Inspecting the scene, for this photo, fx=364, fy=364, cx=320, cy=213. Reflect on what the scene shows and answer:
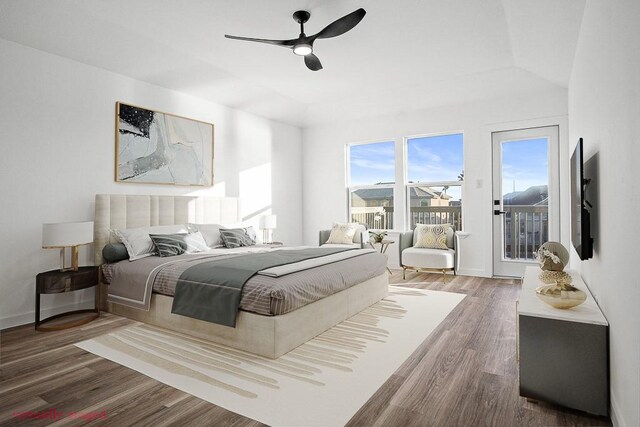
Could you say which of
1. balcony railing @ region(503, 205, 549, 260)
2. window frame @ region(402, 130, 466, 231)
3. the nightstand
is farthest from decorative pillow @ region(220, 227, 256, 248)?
balcony railing @ region(503, 205, 549, 260)

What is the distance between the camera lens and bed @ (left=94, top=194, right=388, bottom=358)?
8.57 feet

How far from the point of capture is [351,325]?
3.28 m

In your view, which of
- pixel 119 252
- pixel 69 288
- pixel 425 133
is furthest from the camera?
pixel 425 133

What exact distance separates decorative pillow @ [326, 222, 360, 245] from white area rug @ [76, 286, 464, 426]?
2.27 m

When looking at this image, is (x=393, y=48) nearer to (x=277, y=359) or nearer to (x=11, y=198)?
(x=277, y=359)

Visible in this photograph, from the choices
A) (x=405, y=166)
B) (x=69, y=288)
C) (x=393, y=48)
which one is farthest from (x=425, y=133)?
(x=69, y=288)

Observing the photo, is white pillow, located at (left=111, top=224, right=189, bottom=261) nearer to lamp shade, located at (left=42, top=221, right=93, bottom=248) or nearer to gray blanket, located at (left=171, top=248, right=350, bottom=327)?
lamp shade, located at (left=42, top=221, right=93, bottom=248)

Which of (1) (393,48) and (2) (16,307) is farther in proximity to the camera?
(1) (393,48)

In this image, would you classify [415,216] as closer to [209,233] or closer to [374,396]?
[209,233]

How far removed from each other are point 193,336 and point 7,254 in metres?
1.97

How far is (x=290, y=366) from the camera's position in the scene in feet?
8.07

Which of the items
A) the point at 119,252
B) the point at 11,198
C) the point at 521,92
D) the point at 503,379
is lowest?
the point at 503,379

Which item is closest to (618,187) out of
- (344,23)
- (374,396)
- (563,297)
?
(563,297)

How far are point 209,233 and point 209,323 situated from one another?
1996 mm
